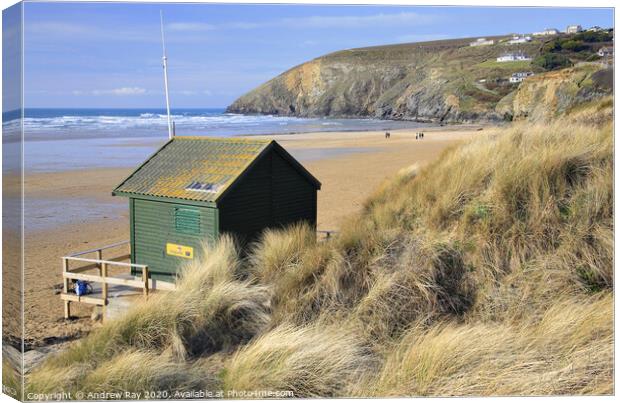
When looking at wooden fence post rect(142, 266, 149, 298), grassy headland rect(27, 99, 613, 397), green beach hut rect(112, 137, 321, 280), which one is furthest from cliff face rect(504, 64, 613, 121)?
wooden fence post rect(142, 266, 149, 298)

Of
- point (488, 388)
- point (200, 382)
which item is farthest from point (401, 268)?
point (200, 382)

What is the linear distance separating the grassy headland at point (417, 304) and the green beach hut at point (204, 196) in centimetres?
48

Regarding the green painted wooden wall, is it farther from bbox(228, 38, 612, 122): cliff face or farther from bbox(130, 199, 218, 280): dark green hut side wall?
bbox(228, 38, 612, 122): cliff face

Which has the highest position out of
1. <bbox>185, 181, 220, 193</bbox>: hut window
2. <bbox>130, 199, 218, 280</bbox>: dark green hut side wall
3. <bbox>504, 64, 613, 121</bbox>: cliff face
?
<bbox>504, 64, 613, 121</bbox>: cliff face

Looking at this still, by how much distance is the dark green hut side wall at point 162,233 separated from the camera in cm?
975

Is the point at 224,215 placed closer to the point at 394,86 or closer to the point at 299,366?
the point at 299,366

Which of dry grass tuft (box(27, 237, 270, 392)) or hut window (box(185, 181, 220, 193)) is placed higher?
hut window (box(185, 181, 220, 193))

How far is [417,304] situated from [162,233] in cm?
397

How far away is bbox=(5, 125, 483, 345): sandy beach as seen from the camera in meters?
11.8

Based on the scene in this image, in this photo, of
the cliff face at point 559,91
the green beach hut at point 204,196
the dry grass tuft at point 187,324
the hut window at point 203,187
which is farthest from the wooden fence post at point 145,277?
the cliff face at point 559,91

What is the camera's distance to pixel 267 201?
1060 cm

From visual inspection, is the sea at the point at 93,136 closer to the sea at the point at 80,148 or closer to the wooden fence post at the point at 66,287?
the sea at the point at 80,148

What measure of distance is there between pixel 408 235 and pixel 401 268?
708 millimetres

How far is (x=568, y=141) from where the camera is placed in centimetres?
1022
